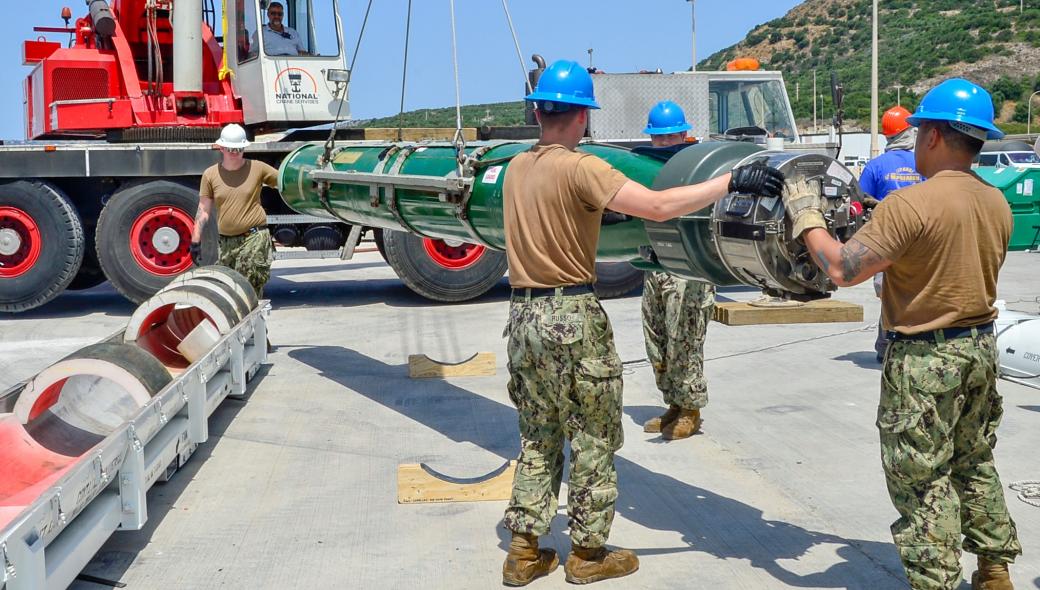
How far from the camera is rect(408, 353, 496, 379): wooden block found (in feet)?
25.6

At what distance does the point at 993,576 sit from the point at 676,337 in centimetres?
253

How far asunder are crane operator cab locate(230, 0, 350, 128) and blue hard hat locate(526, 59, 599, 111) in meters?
7.17

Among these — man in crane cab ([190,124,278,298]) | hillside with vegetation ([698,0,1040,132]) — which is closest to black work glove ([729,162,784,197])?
man in crane cab ([190,124,278,298])

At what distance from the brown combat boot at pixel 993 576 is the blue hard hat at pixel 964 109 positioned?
4.77ft

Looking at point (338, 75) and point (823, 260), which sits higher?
point (338, 75)

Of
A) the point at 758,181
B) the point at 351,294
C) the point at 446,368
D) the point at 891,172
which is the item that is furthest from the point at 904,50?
the point at 758,181

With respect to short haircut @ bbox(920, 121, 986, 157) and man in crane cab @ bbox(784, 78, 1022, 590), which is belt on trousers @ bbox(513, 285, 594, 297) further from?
short haircut @ bbox(920, 121, 986, 157)

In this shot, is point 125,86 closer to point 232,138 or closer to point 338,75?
point 338,75

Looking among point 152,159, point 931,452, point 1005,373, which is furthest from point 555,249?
point 152,159

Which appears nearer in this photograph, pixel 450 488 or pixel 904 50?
pixel 450 488

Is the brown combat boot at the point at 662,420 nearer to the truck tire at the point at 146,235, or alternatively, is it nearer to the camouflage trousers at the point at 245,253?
the camouflage trousers at the point at 245,253

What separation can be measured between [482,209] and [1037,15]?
8861cm

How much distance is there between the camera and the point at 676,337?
5973 millimetres

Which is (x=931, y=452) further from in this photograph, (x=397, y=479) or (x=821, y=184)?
(x=397, y=479)
